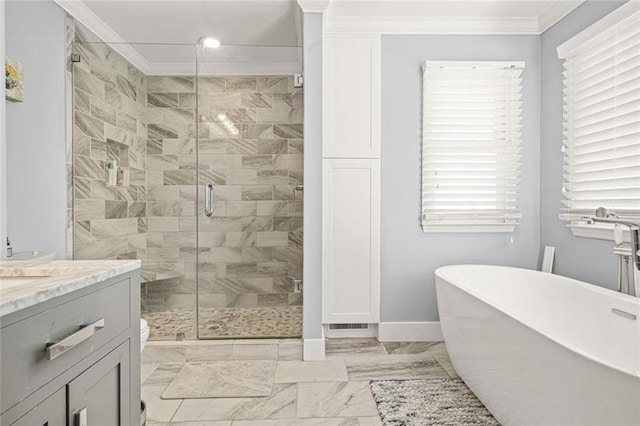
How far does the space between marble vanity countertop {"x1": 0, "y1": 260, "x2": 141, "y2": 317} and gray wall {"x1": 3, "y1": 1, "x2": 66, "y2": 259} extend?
1.44 m

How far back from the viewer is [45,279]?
105 cm

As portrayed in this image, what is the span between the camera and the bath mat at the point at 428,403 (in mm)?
2074

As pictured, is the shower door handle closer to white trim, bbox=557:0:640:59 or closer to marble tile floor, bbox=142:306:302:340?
marble tile floor, bbox=142:306:302:340

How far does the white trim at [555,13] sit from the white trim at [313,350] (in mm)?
2867

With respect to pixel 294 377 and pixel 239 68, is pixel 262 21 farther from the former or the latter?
pixel 294 377

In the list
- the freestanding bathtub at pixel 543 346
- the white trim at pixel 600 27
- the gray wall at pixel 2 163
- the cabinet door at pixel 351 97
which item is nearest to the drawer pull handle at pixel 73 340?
the freestanding bathtub at pixel 543 346

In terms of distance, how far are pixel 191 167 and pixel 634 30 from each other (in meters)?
2.88

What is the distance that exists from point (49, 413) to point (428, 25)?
3336 mm

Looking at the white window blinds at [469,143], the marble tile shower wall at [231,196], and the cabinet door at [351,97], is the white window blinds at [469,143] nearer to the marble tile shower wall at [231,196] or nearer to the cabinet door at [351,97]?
the cabinet door at [351,97]

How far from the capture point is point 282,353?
9.53 ft

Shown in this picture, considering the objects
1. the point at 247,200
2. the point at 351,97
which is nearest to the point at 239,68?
the point at 351,97

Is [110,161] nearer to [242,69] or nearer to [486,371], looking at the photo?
[242,69]

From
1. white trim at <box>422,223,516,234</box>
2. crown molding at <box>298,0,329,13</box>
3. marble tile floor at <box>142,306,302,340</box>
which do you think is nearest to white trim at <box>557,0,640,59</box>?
white trim at <box>422,223,516,234</box>

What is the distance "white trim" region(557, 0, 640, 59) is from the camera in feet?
7.74
